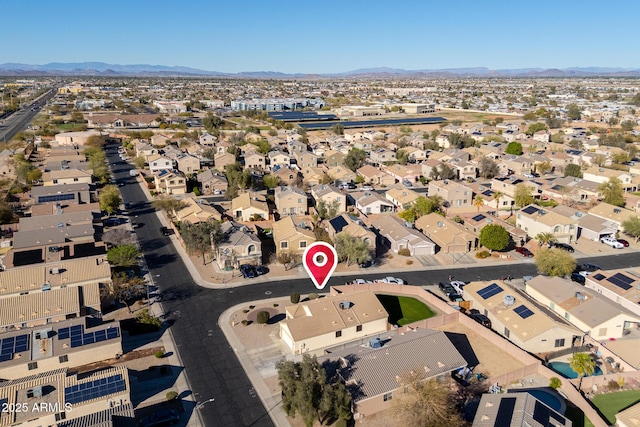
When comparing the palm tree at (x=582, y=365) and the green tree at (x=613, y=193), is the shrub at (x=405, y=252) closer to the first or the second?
the palm tree at (x=582, y=365)

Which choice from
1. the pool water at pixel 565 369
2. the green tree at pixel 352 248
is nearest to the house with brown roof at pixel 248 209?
the green tree at pixel 352 248

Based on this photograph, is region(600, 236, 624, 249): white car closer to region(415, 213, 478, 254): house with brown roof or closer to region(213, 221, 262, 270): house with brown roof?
region(415, 213, 478, 254): house with brown roof

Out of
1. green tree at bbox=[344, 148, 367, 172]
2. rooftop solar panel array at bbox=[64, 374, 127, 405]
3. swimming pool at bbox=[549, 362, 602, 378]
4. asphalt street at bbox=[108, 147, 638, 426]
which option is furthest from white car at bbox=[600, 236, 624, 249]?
rooftop solar panel array at bbox=[64, 374, 127, 405]

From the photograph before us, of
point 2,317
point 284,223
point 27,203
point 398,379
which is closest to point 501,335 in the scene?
point 398,379

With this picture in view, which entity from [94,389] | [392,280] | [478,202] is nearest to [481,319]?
[392,280]

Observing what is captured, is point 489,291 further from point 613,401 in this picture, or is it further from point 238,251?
point 238,251

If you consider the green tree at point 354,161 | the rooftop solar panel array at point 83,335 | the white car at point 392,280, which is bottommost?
the white car at point 392,280

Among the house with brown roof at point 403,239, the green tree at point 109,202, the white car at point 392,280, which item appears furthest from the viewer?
the green tree at point 109,202
